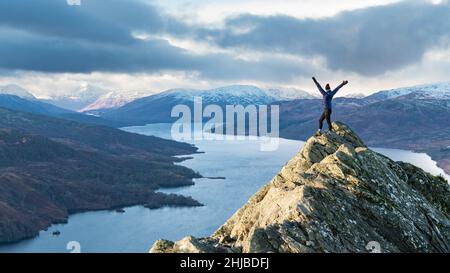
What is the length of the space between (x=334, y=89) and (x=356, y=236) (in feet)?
51.6

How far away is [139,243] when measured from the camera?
173 meters

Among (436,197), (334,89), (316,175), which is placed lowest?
(436,197)

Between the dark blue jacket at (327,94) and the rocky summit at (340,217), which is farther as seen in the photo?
the dark blue jacket at (327,94)

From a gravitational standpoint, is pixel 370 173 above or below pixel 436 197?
above

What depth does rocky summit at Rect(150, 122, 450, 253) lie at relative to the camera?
18.8 meters

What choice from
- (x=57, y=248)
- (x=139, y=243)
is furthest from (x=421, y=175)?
(x=57, y=248)

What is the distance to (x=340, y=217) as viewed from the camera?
841 inches

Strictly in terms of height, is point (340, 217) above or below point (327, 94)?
below

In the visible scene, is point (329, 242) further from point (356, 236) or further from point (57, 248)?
point (57, 248)

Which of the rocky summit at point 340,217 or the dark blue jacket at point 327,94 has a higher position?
the dark blue jacket at point 327,94

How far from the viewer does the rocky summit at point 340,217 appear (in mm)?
18828

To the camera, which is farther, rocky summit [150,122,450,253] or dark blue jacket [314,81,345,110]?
dark blue jacket [314,81,345,110]

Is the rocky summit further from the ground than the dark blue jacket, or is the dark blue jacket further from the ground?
the dark blue jacket
